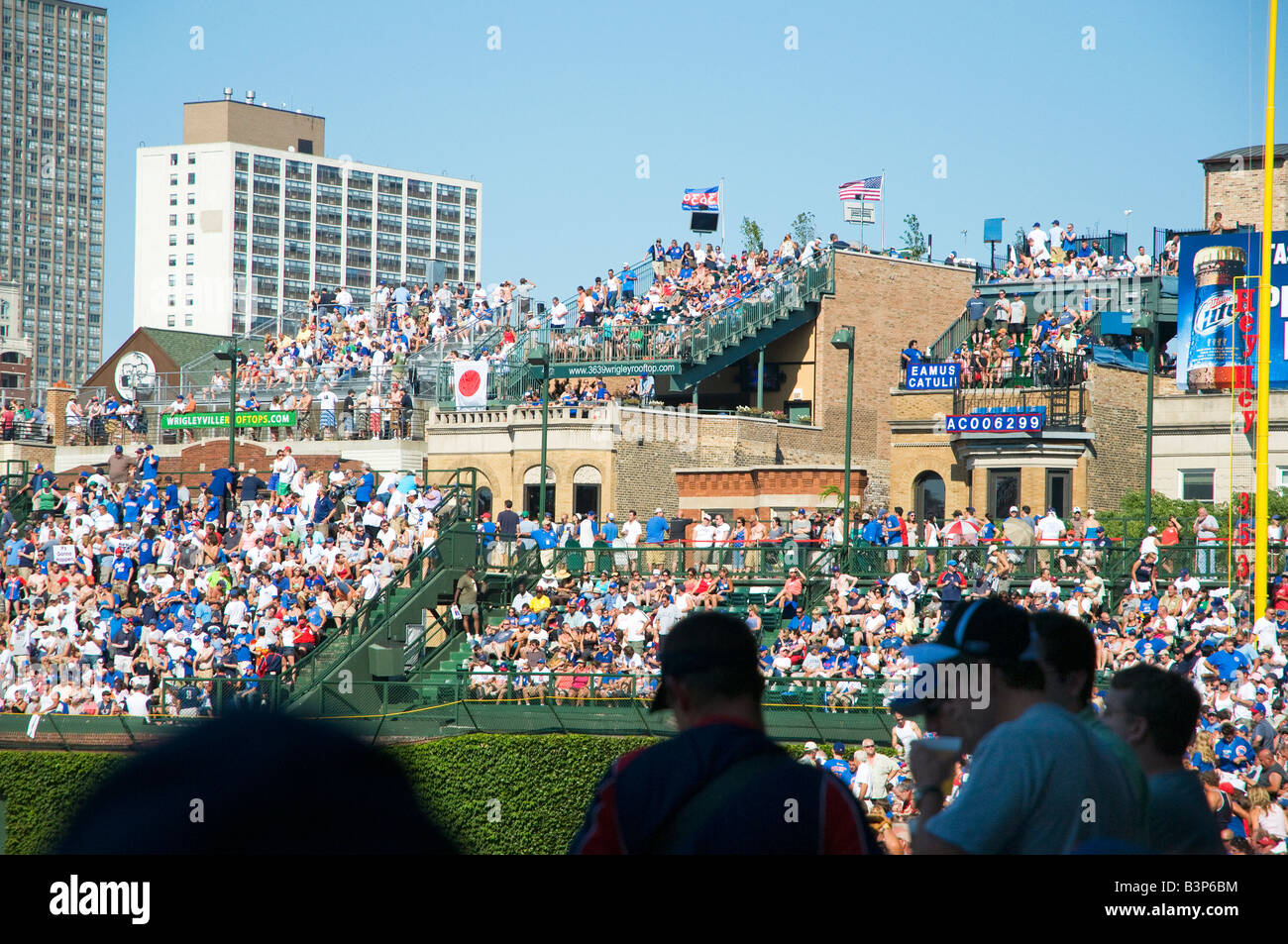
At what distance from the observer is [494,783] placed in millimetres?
19953

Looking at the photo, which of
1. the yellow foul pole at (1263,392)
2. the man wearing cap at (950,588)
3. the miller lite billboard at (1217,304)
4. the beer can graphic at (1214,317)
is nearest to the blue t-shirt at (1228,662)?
the yellow foul pole at (1263,392)

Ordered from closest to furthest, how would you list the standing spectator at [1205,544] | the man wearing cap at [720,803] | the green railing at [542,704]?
the man wearing cap at [720,803]
the green railing at [542,704]
the standing spectator at [1205,544]

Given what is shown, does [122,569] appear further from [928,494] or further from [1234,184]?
[1234,184]

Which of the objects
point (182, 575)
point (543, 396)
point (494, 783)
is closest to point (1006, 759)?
point (494, 783)

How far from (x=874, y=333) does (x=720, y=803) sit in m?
38.4

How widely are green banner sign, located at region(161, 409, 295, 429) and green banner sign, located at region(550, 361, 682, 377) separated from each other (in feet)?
21.2

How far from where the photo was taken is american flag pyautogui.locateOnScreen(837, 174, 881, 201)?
3919cm

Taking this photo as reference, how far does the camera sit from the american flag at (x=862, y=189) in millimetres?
39188

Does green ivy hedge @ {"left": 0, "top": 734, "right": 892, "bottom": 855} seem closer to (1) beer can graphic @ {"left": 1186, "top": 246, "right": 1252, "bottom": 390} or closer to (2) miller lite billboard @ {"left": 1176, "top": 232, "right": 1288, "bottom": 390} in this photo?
(2) miller lite billboard @ {"left": 1176, "top": 232, "right": 1288, "bottom": 390}

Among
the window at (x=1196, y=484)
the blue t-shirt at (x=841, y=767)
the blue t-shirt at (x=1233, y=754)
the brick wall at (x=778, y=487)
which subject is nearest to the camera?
the blue t-shirt at (x=1233, y=754)

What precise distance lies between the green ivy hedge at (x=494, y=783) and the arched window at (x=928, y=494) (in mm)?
17285

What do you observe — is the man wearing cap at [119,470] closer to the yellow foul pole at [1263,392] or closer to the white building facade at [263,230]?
the yellow foul pole at [1263,392]

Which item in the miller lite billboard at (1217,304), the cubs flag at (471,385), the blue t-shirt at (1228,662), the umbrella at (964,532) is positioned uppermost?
the miller lite billboard at (1217,304)

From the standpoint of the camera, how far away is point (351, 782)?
64.2 inches
